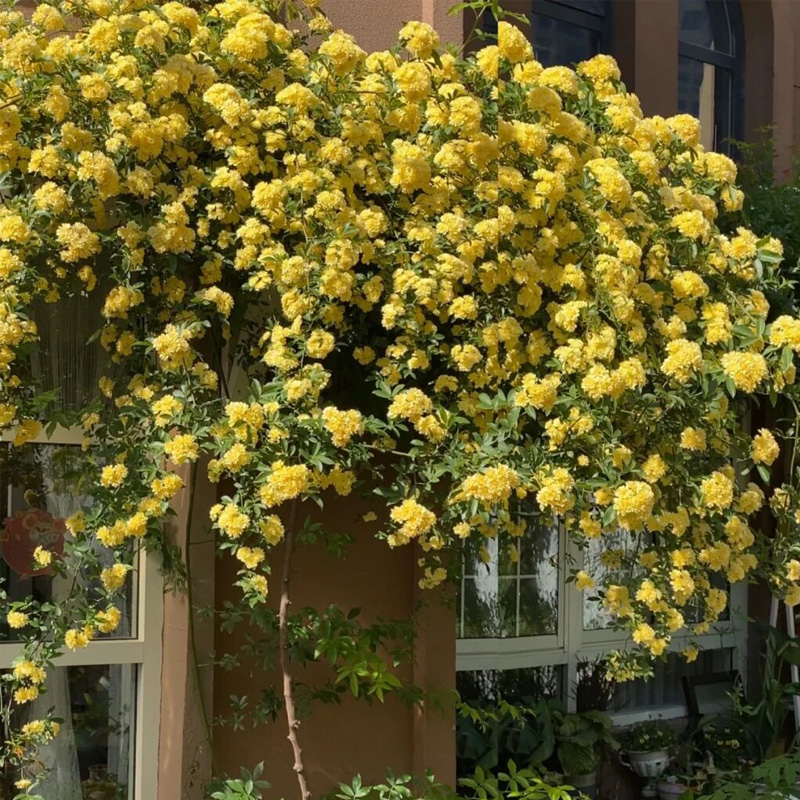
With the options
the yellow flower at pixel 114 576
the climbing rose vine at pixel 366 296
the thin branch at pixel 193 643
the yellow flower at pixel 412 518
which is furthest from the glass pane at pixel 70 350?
the yellow flower at pixel 412 518

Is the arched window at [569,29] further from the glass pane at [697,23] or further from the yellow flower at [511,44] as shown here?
the yellow flower at [511,44]

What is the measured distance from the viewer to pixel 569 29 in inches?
279

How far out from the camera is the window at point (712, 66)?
7605 mm

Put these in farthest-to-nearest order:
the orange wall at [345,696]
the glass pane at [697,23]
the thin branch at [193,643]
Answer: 1. the glass pane at [697,23]
2. the orange wall at [345,696]
3. the thin branch at [193,643]

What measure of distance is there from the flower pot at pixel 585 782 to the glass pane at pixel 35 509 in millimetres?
3284

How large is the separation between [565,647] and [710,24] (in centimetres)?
404

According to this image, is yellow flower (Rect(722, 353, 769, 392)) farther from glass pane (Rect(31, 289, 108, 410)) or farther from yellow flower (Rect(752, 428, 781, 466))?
glass pane (Rect(31, 289, 108, 410))

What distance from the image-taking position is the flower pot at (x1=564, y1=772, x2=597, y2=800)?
6359 millimetres

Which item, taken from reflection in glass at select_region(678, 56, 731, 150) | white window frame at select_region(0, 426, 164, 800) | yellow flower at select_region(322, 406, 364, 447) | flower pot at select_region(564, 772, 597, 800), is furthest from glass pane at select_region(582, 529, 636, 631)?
yellow flower at select_region(322, 406, 364, 447)

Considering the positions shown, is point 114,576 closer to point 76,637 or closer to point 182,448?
point 76,637

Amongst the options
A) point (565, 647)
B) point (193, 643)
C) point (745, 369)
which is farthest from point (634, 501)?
point (565, 647)

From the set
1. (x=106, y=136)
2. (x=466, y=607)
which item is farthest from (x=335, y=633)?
(x=466, y=607)

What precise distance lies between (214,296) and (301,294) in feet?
0.86

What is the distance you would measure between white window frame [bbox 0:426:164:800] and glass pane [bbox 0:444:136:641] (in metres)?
0.18
